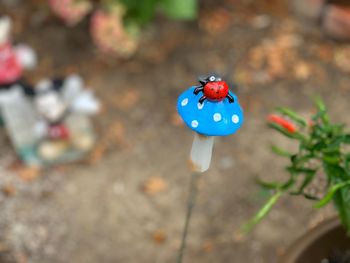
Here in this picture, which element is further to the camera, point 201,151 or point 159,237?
point 159,237

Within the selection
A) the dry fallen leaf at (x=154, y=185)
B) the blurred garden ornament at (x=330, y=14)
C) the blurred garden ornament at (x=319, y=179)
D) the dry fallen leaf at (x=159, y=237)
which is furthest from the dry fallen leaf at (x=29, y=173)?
the blurred garden ornament at (x=330, y=14)

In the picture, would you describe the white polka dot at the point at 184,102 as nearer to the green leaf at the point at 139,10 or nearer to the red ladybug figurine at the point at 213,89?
the red ladybug figurine at the point at 213,89

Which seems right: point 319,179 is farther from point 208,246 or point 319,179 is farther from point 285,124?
point 208,246

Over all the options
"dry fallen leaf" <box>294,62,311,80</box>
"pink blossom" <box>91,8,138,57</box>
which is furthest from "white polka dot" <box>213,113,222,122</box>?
"dry fallen leaf" <box>294,62,311,80</box>

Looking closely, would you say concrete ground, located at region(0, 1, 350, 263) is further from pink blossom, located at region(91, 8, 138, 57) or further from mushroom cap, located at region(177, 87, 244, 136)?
mushroom cap, located at region(177, 87, 244, 136)

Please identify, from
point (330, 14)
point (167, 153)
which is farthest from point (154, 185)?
point (330, 14)

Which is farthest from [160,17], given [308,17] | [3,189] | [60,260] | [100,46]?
[60,260]

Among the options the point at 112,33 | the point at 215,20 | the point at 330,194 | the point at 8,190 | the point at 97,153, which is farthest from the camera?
the point at 215,20
